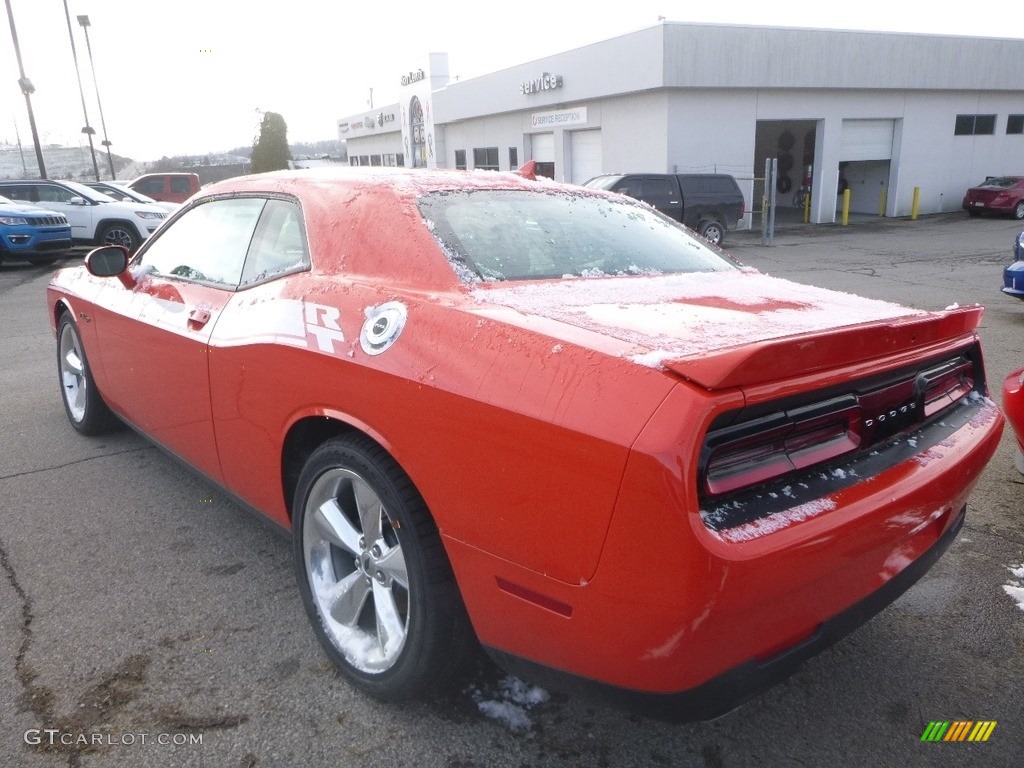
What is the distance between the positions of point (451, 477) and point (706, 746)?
107cm

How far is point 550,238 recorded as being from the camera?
281 centimetres

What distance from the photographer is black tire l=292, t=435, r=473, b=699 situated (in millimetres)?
2121

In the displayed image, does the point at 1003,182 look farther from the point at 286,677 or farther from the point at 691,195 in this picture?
the point at 286,677

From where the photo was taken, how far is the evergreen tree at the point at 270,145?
153ft

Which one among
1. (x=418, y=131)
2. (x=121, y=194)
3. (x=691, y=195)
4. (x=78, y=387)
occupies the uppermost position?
(x=418, y=131)

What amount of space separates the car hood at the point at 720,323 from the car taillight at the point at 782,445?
4.8 inches

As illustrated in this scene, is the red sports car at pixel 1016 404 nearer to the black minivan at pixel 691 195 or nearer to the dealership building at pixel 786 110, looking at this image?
the black minivan at pixel 691 195

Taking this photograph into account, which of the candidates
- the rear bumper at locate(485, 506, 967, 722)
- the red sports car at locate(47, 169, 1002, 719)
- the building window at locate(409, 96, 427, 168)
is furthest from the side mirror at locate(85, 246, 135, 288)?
the building window at locate(409, 96, 427, 168)

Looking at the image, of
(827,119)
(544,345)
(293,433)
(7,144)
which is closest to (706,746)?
(544,345)

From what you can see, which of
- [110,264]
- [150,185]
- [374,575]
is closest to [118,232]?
[150,185]

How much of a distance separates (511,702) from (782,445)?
3.77ft

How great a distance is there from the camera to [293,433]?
259 cm

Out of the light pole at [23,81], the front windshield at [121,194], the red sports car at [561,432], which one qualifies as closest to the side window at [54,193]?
the front windshield at [121,194]

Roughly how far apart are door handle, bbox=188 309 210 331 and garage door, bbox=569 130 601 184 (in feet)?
79.2
